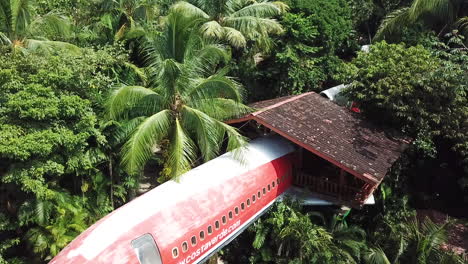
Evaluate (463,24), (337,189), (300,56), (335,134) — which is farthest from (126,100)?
(463,24)

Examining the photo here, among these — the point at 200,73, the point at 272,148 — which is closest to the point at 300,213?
the point at 272,148

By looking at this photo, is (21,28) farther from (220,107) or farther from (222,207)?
(222,207)

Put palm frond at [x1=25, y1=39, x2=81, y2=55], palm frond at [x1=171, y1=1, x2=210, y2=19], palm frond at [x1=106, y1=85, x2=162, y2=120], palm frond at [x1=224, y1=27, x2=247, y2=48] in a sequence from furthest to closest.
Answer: palm frond at [x1=171, y1=1, x2=210, y2=19], palm frond at [x1=224, y1=27, x2=247, y2=48], palm frond at [x1=25, y1=39, x2=81, y2=55], palm frond at [x1=106, y1=85, x2=162, y2=120]

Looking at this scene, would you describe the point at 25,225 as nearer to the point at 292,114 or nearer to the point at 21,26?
the point at 21,26

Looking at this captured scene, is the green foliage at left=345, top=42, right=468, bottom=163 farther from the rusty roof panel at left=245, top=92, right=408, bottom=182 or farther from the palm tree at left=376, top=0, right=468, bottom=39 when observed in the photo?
the palm tree at left=376, top=0, right=468, bottom=39

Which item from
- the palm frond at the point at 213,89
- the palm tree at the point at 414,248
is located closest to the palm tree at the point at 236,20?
the palm frond at the point at 213,89

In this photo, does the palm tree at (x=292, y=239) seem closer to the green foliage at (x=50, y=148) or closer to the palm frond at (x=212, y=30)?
the green foliage at (x=50, y=148)

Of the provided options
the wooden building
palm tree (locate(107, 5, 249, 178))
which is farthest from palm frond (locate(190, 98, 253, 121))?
the wooden building
